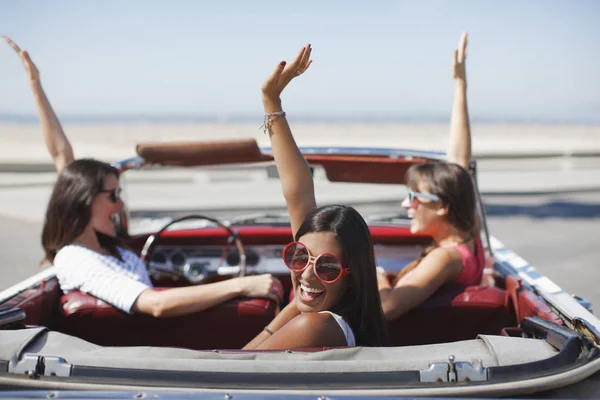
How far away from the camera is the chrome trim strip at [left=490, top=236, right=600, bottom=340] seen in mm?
2605

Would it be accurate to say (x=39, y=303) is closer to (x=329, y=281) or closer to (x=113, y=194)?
(x=113, y=194)

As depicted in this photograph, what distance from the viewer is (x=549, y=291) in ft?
10.4

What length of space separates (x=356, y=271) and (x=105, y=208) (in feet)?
5.20

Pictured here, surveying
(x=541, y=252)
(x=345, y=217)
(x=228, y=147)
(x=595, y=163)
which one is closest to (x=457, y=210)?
(x=345, y=217)

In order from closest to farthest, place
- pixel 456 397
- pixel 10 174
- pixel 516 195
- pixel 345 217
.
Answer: pixel 456 397
pixel 345 217
pixel 516 195
pixel 10 174

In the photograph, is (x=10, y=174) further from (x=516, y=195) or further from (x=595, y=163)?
(x=595, y=163)

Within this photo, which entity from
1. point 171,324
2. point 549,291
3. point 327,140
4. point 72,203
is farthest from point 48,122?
point 327,140

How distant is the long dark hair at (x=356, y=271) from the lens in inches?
92.8

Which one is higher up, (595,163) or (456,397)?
(456,397)

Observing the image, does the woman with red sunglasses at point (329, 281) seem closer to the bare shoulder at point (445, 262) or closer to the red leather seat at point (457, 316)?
the red leather seat at point (457, 316)

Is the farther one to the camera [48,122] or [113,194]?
[48,122]

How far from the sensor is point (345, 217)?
2395 mm

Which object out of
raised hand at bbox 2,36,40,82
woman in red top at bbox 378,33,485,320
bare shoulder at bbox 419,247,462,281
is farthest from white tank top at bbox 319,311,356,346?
raised hand at bbox 2,36,40,82

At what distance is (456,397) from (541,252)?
7810mm
